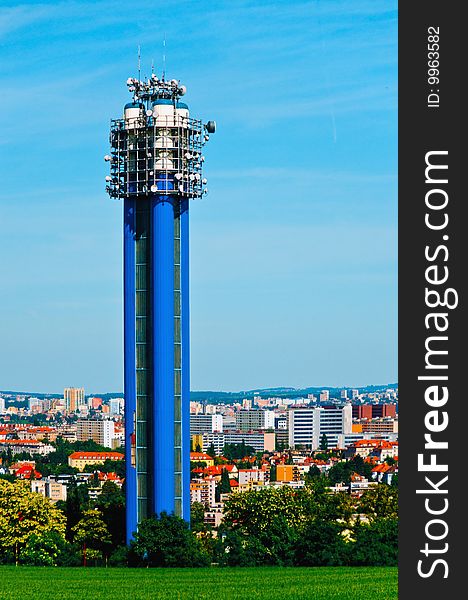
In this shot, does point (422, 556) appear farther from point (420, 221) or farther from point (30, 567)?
point (30, 567)

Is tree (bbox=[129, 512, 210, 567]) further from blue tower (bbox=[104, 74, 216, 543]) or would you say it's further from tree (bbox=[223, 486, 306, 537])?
tree (bbox=[223, 486, 306, 537])

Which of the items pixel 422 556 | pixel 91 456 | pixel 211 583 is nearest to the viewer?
pixel 422 556

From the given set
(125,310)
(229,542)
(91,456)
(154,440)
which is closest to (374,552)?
(229,542)

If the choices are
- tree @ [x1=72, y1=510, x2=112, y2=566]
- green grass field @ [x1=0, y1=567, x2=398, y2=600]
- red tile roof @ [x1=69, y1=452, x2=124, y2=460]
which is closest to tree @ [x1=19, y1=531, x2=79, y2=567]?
tree @ [x1=72, y1=510, x2=112, y2=566]

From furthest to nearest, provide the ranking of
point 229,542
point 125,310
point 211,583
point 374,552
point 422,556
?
point 125,310 → point 229,542 → point 374,552 → point 211,583 → point 422,556

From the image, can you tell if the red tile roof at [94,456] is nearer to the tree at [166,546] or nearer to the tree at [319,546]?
the tree at [166,546]

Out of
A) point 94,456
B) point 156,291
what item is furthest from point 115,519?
point 94,456

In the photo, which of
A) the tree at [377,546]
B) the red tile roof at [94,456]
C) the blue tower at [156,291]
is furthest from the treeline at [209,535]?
the red tile roof at [94,456]

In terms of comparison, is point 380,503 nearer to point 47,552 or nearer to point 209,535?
point 209,535
